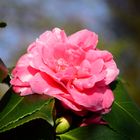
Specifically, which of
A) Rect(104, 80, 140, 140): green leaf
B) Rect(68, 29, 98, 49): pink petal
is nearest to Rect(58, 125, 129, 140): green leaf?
Rect(104, 80, 140, 140): green leaf

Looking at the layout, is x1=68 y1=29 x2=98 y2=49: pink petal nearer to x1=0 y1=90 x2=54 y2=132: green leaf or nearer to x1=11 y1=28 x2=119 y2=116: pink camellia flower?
x1=11 y1=28 x2=119 y2=116: pink camellia flower

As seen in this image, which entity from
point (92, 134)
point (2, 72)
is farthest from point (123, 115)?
point (2, 72)

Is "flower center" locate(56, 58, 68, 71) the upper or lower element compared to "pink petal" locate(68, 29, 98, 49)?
lower

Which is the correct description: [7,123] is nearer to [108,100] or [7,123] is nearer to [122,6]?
[108,100]

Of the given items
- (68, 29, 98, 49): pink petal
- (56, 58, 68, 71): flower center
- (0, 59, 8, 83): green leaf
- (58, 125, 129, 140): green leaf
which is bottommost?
(58, 125, 129, 140): green leaf

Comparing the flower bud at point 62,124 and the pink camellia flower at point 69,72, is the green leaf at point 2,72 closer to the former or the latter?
the pink camellia flower at point 69,72

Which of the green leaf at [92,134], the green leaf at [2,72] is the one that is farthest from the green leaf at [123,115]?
the green leaf at [2,72]

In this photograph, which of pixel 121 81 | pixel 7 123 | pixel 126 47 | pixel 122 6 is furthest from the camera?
pixel 122 6

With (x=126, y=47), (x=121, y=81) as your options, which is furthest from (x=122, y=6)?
(x=121, y=81)
